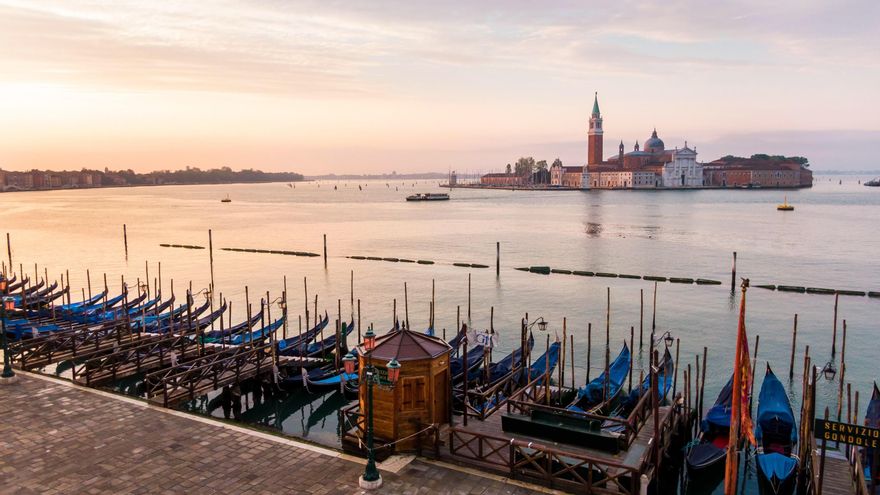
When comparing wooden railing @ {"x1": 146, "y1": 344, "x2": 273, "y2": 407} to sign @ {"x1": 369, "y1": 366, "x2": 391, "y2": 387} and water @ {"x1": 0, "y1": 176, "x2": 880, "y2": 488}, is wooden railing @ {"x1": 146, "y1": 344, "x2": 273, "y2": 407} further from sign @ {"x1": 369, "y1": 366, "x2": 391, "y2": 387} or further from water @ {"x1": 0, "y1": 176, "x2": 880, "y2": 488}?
sign @ {"x1": 369, "y1": 366, "x2": 391, "y2": 387}

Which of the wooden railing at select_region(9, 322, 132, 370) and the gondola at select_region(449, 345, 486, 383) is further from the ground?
the wooden railing at select_region(9, 322, 132, 370)

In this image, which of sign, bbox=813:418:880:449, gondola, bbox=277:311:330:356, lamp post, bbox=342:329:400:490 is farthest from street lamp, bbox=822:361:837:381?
gondola, bbox=277:311:330:356

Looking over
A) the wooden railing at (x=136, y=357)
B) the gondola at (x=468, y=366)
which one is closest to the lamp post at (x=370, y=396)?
the gondola at (x=468, y=366)

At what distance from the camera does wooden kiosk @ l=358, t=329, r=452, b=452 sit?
37.8 ft

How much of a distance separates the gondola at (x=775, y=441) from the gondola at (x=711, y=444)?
0.75 m

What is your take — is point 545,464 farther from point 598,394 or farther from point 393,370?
point 598,394

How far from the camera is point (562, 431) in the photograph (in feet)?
39.2

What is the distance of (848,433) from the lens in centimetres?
995

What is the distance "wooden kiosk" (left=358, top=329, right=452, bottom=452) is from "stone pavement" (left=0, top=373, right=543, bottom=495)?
0.70 metres

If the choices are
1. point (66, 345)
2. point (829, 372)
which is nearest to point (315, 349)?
point (66, 345)

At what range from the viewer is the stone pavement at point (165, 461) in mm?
10242

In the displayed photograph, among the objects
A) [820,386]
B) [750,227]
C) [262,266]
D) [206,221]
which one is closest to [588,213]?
[750,227]

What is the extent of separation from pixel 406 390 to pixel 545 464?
9.05 ft

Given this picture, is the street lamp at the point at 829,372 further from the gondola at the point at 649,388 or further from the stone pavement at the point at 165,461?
the stone pavement at the point at 165,461
